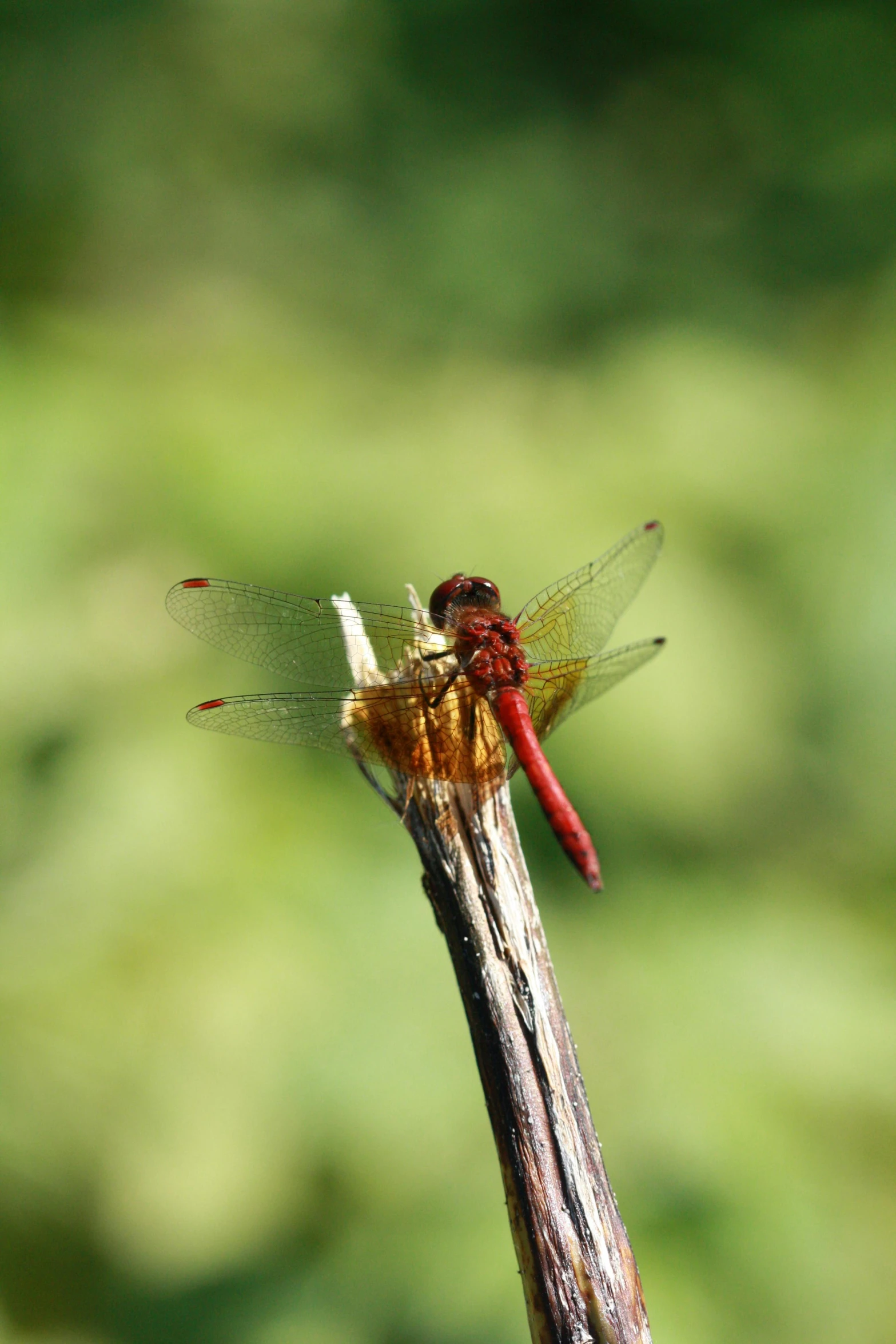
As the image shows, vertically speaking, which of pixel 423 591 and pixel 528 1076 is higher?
pixel 423 591

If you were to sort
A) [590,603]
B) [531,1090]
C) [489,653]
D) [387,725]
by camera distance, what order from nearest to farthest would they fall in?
[531,1090]
[387,725]
[489,653]
[590,603]

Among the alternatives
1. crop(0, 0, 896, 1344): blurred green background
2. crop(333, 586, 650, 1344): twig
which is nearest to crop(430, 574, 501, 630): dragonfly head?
crop(333, 586, 650, 1344): twig

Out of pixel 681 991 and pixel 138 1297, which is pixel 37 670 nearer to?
pixel 138 1297

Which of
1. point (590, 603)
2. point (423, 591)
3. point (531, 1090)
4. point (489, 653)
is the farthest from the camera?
point (423, 591)

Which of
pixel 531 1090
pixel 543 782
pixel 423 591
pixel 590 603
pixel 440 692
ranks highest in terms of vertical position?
pixel 423 591

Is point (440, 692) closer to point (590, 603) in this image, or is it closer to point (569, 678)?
point (569, 678)

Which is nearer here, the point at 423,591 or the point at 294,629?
the point at 294,629

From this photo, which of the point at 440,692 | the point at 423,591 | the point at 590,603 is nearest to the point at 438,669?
the point at 440,692
